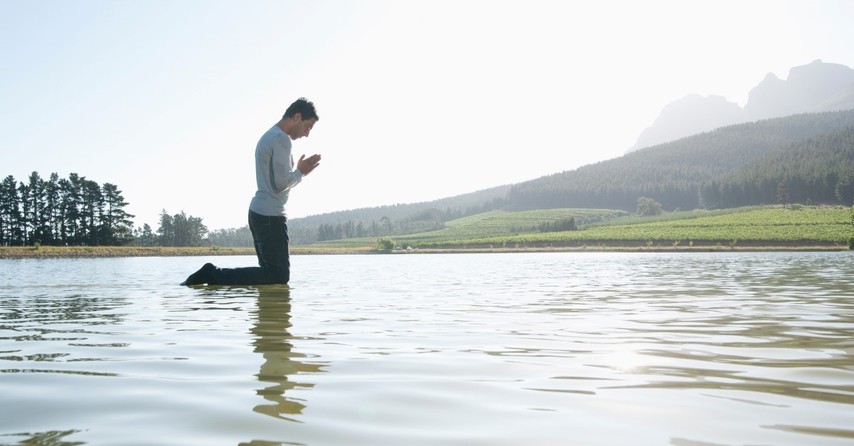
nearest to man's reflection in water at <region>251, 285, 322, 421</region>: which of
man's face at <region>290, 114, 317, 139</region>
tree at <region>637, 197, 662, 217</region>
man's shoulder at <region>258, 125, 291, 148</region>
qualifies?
man's shoulder at <region>258, 125, 291, 148</region>

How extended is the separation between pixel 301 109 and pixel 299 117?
0.14 metres

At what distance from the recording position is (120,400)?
2684mm

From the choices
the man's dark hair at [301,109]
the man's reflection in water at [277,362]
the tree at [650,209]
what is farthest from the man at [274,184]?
the tree at [650,209]

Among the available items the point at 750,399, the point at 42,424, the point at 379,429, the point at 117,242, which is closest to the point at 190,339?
the point at 42,424

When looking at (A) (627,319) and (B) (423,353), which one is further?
(A) (627,319)

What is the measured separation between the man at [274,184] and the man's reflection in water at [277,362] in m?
3.05

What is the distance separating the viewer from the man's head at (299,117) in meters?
10.1

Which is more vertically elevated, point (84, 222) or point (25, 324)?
point (84, 222)

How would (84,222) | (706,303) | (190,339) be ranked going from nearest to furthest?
(190,339)
(706,303)
(84,222)

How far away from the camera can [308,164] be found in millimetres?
9828

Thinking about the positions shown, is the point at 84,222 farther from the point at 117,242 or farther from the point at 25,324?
the point at 25,324

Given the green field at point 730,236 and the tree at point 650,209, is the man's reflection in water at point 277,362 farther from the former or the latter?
the tree at point 650,209

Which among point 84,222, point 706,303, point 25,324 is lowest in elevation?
point 706,303

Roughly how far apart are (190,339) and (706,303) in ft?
20.1
